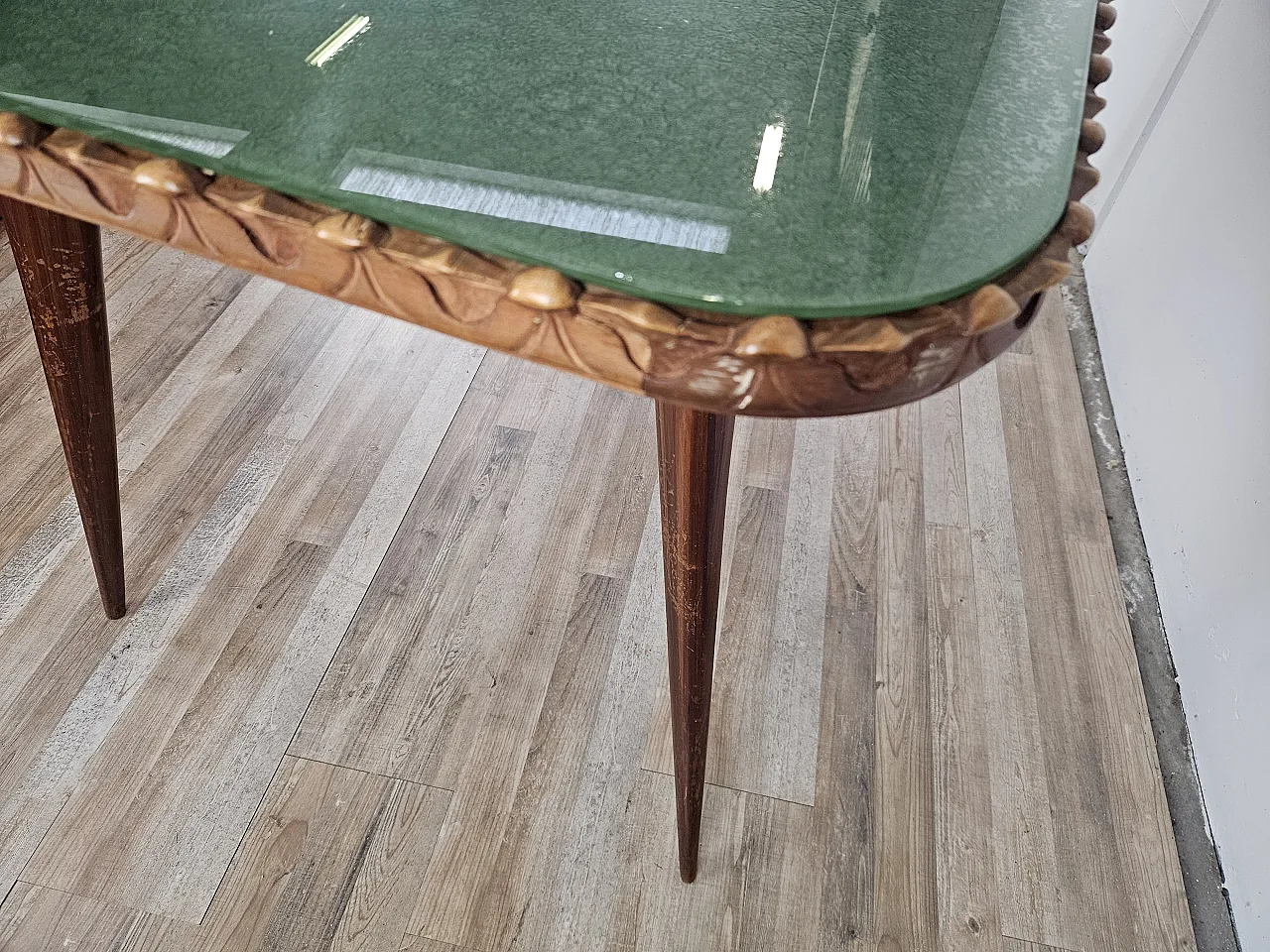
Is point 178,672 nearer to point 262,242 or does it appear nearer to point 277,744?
point 277,744

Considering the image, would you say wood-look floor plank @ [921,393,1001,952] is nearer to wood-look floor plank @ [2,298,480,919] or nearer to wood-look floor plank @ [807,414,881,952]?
wood-look floor plank @ [807,414,881,952]

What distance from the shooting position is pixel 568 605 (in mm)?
1115

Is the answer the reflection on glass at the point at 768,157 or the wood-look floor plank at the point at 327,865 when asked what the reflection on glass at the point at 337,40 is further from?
the wood-look floor plank at the point at 327,865

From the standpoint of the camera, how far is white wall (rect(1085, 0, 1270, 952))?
97 cm

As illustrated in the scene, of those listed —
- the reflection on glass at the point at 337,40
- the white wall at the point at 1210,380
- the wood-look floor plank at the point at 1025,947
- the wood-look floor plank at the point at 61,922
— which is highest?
the reflection on glass at the point at 337,40

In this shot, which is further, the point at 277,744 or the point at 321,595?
the point at 321,595

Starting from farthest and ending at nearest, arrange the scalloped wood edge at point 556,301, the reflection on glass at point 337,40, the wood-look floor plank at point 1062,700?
the wood-look floor plank at point 1062,700 → the reflection on glass at point 337,40 → the scalloped wood edge at point 556,301

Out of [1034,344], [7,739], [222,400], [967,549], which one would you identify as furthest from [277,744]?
[1034,344]

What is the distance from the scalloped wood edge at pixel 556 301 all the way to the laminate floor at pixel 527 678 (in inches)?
21.7

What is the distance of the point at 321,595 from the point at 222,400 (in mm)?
368

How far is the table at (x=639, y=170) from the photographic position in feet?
1.64

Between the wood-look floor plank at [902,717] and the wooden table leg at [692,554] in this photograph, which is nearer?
the wooden table leg at [692,554]

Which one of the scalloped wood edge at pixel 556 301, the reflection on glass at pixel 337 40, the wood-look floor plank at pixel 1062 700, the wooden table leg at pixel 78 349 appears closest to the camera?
the scalloped wood edge at pixel 556 301

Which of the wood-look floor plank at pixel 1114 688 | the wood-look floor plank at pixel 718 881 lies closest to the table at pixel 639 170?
the wood-look floor plank at pixel 718 881
